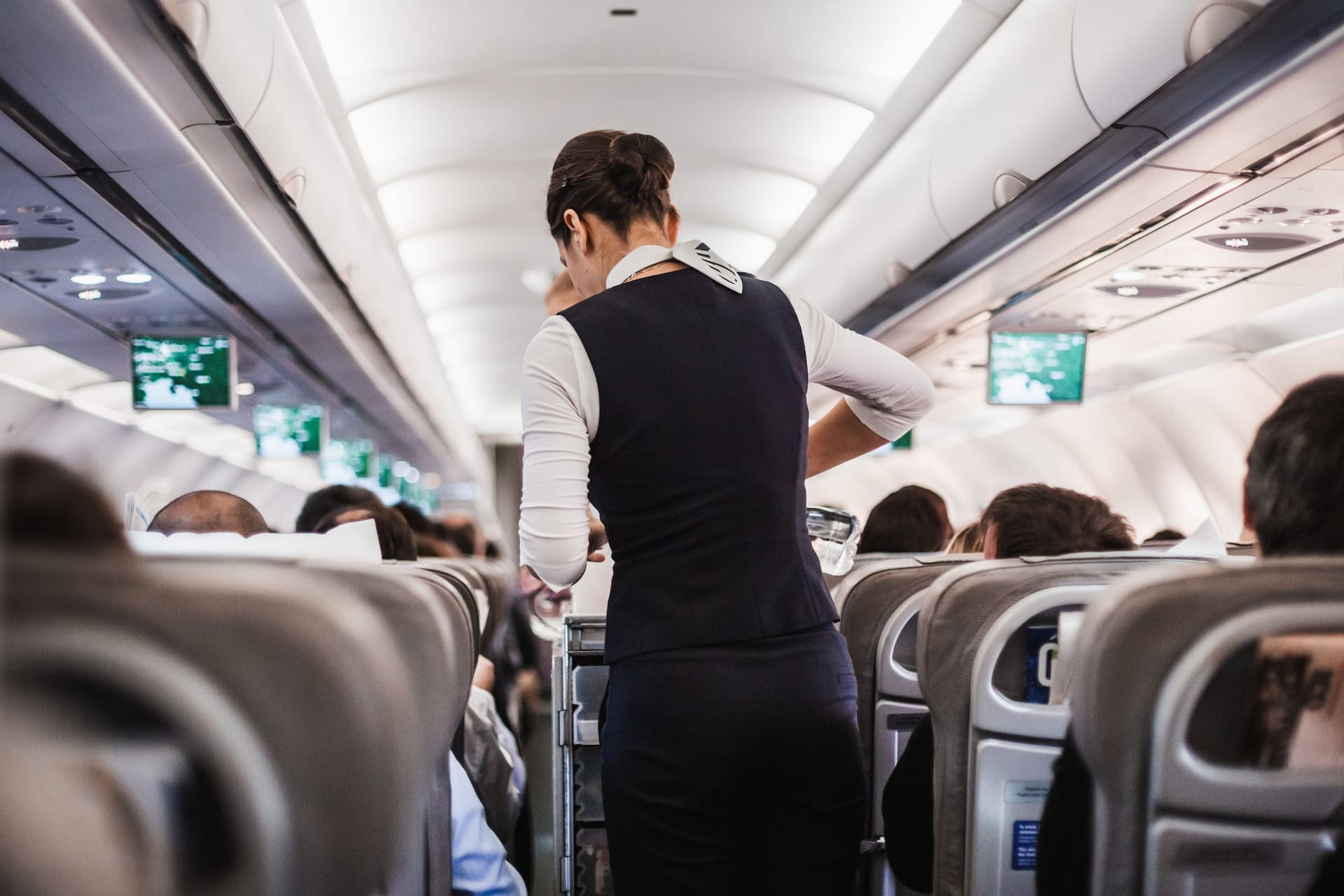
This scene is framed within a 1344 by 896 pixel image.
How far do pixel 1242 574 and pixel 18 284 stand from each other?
696 centimetres

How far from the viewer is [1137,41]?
359 cm

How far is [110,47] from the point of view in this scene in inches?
125

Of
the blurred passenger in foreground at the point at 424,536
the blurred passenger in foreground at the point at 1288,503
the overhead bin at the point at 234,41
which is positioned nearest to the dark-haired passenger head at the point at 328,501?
the blurred passenger in foreground at the point at 424,536

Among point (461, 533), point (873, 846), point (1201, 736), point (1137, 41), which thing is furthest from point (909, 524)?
point (461, 533)

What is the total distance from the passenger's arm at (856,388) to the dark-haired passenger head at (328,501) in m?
2.88

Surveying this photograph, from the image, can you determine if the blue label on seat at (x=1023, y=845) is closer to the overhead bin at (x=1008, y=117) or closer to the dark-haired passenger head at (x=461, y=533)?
the overhead bin at (x=1008, y=117)

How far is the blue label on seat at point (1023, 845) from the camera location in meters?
2.28

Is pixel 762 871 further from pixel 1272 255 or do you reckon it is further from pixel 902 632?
pixel 1272 255

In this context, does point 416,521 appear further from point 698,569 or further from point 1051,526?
point 698,569

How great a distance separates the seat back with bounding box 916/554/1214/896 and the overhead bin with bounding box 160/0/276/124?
2.56 metres

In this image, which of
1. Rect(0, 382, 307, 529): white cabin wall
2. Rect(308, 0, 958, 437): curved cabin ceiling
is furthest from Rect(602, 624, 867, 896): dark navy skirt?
Rect(0, 382, 307, 529): white cabin wall

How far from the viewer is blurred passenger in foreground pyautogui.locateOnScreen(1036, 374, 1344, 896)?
4.96 ft

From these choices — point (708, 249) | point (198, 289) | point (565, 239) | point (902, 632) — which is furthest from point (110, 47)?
point (198, 289)

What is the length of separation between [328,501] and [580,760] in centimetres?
232
